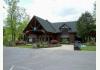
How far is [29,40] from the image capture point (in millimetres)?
2068

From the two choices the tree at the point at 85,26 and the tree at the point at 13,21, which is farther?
the tree at the point at 13,21

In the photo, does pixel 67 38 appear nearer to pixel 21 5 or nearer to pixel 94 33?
pixel 94 33

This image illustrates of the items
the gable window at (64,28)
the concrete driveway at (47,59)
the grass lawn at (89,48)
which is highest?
the gable window at (64,28)

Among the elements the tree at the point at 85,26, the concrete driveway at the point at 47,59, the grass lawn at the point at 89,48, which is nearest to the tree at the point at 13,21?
the concrete driveway at the point at 47,59

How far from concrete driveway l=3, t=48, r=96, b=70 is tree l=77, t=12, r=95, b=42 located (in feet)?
0.56

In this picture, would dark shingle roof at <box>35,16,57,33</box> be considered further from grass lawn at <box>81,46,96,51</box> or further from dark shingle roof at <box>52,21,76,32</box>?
grass lawn at <box>81,46,96,51</box>

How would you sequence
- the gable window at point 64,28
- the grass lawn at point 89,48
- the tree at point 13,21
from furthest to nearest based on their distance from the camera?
the tree at point 13,21
the gable window at point 64,28
the grass lawn at point 89,48

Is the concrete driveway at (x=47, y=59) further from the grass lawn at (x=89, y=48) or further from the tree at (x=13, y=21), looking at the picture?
the tree at (x=13, y=21)

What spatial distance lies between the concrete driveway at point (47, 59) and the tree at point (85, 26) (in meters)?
0.17

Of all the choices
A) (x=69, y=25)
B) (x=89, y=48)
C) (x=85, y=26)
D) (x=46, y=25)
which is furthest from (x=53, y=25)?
(x=89, y=48)

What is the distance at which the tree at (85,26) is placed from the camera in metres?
1.88

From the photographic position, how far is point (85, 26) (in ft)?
6.21

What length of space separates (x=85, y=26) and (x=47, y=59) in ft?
1.80
